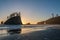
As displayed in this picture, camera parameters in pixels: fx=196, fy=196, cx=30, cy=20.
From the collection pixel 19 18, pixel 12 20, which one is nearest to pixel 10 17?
pixel 12 20

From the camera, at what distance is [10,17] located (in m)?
129

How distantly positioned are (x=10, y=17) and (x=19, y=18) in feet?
47.1

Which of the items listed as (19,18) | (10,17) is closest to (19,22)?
(19,18)

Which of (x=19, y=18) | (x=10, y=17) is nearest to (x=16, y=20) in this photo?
(x=19, y=18)

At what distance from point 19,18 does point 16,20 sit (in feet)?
9.85

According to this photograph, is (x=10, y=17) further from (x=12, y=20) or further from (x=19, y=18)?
(x=19, y=18)

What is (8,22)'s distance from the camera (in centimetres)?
13588

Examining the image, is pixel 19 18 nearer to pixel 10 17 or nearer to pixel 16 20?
pixel 16 20

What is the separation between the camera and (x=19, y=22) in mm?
145500

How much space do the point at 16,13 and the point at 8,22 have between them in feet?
27.7

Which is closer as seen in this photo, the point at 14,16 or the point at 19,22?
the point at 14,16

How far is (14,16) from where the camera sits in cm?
13675

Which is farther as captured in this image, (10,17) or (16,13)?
(16,13)

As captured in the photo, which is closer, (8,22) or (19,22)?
(8,22)
